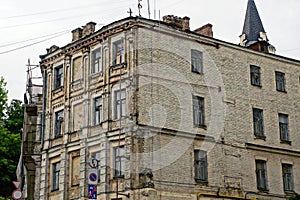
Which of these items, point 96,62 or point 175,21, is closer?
point 96,62

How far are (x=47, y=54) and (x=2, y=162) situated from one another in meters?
13.0

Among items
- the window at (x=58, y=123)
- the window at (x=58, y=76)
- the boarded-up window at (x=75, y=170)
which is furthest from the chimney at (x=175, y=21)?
the boarded-up window at (x=75, y=170)

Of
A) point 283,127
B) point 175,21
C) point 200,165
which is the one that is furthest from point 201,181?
point 175,21

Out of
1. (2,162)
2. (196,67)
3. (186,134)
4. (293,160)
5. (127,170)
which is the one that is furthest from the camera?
(2,162)

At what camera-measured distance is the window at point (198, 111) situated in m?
31.9

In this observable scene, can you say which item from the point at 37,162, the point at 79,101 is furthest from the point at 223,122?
the point at 37,162

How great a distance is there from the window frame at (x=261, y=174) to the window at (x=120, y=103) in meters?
8.94

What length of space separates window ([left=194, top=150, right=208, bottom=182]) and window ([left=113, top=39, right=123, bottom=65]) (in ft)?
21.6

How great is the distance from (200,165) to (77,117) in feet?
25.6

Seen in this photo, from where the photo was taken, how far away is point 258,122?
34500mm

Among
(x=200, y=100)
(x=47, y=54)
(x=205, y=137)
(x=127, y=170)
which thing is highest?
(x=47, y=54)

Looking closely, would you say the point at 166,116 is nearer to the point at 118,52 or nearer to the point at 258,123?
the point at 118,52

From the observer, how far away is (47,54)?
36906 mm

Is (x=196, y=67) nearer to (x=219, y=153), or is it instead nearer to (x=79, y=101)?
(x=219, y=153)
